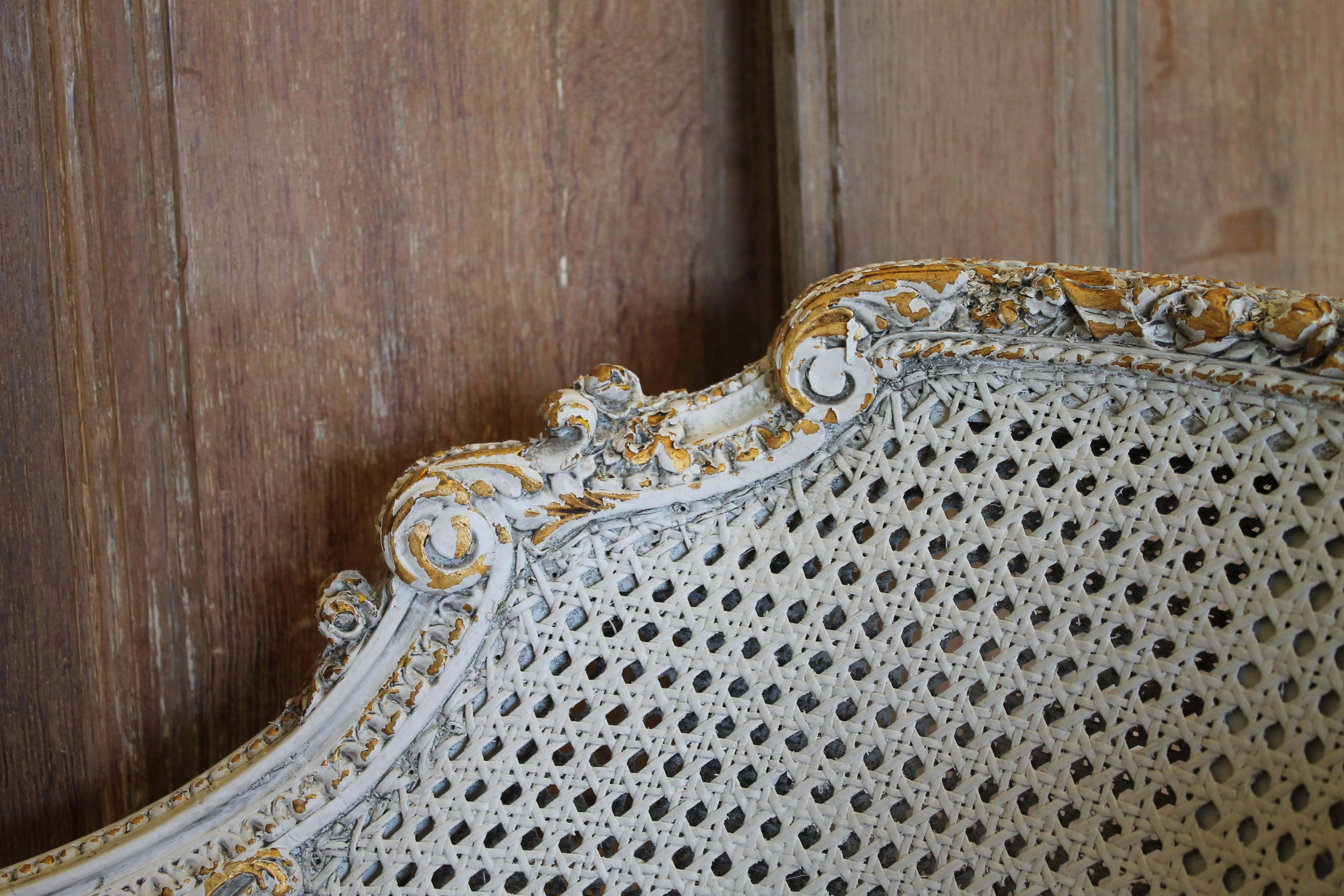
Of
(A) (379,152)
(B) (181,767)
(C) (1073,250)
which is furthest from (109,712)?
(C) (1073,250)

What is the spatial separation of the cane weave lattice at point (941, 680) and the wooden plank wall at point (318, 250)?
30 cm

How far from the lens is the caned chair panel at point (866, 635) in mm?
549

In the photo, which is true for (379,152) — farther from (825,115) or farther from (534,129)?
(825,115)

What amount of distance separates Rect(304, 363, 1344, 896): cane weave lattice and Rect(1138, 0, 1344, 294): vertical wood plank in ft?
2.07

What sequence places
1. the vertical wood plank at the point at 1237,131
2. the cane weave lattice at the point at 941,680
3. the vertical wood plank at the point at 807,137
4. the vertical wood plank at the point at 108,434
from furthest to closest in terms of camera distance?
the vertical wood plank at the point at 1237,131 < the vertical wood plank at the point at 807,137 < the vertical wood plank at the point at 108,434 < the cane weave lattice at the point at 941,680

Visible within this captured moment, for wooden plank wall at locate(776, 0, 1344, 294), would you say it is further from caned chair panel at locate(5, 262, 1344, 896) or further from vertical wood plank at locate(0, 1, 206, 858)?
vertical wood plank at locate(0, 1, 206, 858)

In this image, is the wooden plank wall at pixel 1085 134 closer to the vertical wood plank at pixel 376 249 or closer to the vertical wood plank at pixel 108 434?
the vertical wood plank at pixel 376 249

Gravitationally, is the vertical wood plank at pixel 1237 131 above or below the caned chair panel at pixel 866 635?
above

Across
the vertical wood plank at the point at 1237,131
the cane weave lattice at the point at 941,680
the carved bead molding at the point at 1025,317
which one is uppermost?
the vertical wood plank at the point at 1237,131

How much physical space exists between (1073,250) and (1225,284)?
50 centimetres

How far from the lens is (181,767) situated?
84 centimetres

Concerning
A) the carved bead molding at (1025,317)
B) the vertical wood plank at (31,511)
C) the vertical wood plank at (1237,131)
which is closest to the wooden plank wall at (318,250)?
the vertical wood plank at (31,511)

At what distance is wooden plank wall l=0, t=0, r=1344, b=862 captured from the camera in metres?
0.80

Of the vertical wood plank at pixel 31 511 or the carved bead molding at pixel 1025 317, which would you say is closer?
the carved bead molding at pixel 1025 317
